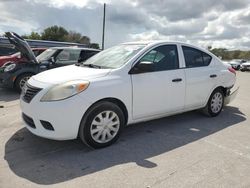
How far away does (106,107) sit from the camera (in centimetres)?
435

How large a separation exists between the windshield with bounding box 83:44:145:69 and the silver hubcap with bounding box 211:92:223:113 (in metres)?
2.20

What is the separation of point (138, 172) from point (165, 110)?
1805mm

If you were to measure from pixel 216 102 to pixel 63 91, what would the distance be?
3.68 m

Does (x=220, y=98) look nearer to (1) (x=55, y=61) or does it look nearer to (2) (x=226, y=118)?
(2) (x=226, y=118)

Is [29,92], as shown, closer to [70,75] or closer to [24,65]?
[70,75]

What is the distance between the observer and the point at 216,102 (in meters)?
6.43

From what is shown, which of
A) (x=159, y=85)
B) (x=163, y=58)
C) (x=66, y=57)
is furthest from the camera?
(x=66, y=57)

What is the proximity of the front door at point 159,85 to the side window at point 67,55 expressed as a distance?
5394mm

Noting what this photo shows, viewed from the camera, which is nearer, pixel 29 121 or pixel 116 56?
pixel 29 121

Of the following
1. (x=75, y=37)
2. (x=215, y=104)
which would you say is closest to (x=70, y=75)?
(x=215, y=104)

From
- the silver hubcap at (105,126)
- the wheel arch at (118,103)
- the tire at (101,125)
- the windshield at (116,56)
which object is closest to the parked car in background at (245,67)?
the windshield at (116,56)

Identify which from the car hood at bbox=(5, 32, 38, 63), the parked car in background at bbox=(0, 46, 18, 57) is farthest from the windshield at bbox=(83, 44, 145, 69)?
the parked car in background at bbox=(0, 46, 18, 57)

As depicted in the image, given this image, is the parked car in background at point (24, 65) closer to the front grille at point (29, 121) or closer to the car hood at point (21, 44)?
the car hood at point (21, 44)

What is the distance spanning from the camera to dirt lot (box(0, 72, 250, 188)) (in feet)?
11.5
